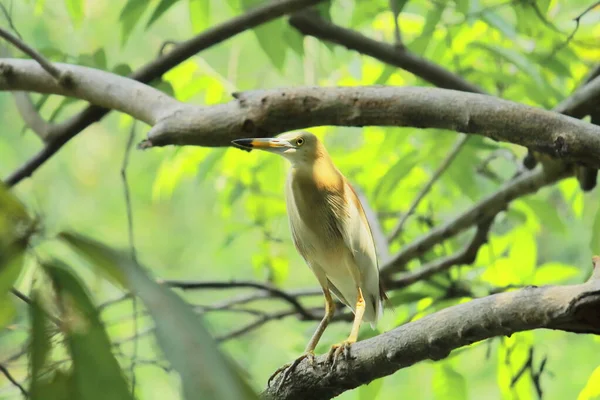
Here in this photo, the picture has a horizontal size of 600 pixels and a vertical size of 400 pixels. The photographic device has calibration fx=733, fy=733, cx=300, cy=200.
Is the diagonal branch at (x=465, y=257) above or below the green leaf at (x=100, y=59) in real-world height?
below

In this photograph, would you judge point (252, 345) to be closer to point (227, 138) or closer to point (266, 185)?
point (266, 185)

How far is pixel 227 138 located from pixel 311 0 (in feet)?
1.14

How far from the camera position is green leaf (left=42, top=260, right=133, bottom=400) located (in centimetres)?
34

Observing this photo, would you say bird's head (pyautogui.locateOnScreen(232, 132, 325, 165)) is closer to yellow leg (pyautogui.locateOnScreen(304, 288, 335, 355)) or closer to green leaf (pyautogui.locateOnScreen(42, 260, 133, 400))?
yellow leg (pyautogui.locateOnScreen(304, 288, 335, 355))

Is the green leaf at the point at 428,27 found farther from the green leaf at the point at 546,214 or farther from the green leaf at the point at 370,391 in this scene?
the green leaf at the point at 370,391

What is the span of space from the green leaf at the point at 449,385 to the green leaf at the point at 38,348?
1.02m

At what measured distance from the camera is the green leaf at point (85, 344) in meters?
0.34

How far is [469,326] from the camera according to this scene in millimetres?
688

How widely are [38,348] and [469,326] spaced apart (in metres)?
0.44

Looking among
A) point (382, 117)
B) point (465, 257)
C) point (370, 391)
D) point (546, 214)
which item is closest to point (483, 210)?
point (465, 257)

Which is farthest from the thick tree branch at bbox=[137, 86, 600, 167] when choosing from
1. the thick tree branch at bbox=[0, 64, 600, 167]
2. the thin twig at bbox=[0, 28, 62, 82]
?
the thin twig at bbox=[0, 28, 62, 82]

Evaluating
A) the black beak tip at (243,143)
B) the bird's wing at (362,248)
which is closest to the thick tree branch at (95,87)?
the black beak tip at (243,143)

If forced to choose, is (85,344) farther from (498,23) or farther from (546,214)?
(546,214)

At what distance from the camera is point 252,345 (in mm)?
2852
